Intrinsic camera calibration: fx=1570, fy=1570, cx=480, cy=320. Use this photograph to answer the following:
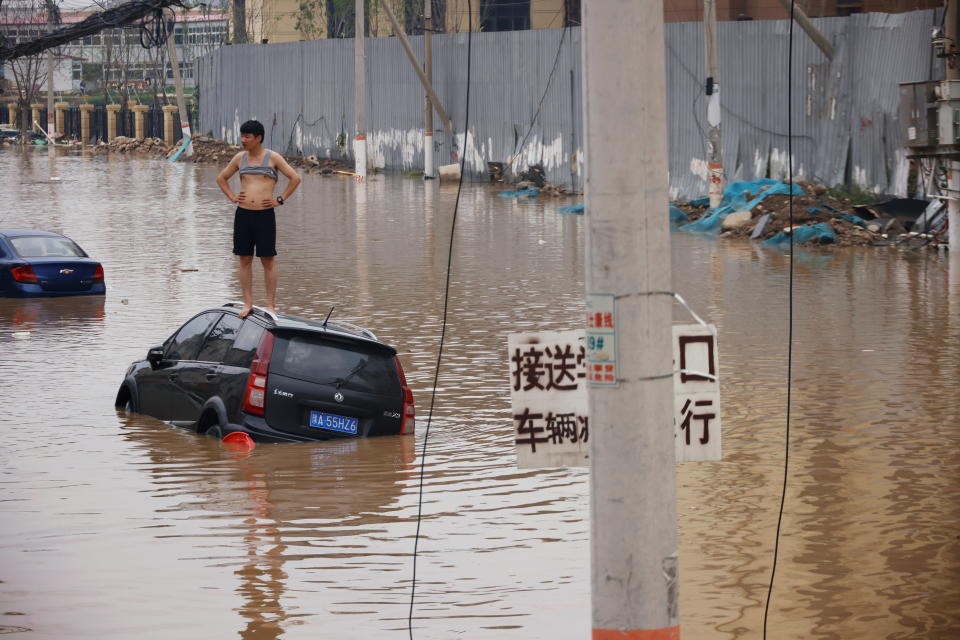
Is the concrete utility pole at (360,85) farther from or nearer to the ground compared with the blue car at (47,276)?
farther from the ground

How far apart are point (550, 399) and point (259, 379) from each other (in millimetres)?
6499

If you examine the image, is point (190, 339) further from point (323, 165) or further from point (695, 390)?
point (323, 165)

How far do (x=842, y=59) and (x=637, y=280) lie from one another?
2807cm

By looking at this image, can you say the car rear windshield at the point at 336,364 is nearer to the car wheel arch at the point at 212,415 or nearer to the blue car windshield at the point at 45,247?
the car wheel arch at the point at 212,415

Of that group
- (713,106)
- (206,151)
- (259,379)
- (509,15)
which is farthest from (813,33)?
(206,151)

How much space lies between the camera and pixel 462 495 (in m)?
10.8

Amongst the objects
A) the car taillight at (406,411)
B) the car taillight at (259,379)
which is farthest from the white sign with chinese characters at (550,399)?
the car taillight at (406,411)

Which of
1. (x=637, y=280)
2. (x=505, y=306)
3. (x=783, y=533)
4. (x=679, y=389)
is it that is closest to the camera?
(x=637, y=280)

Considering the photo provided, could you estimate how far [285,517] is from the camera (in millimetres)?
10062

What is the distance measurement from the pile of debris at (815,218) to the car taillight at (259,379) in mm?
16567

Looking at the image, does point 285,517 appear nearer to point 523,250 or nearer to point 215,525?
point 215,525

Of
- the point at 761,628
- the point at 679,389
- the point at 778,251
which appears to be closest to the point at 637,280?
the point at 679,389

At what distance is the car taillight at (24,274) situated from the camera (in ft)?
73.0

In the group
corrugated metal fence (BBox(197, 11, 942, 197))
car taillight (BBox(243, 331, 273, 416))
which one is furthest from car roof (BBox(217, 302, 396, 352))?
corrugated metal fence (BBox(197, 11, 942, 197))
